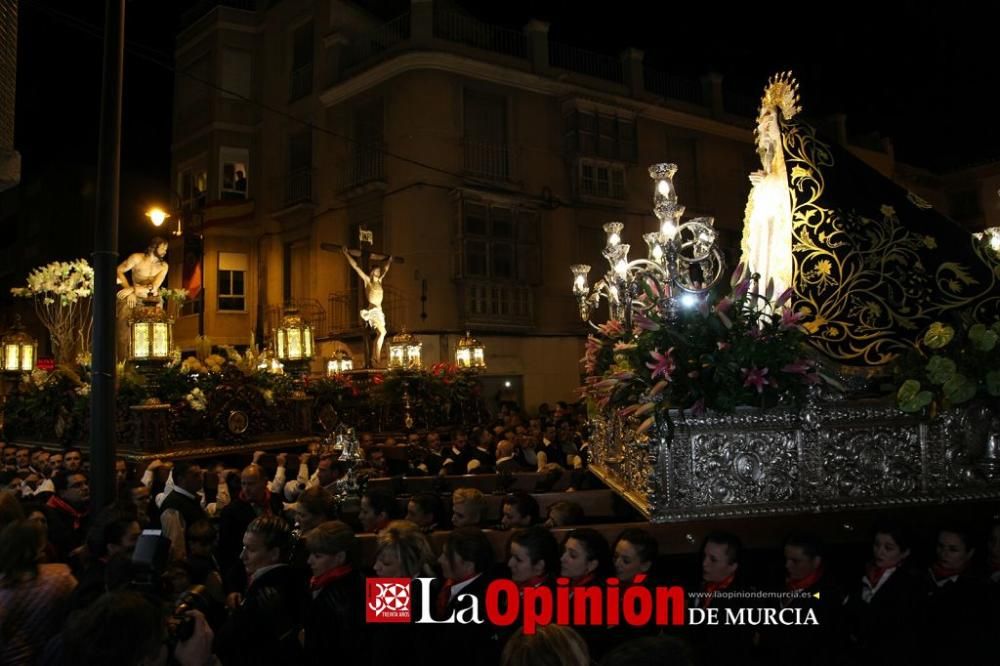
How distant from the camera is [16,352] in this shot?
33.9 ft

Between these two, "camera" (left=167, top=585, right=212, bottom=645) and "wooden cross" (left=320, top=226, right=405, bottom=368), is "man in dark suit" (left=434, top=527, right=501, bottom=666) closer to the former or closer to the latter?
"camera" (left=167, top=585, right=212, bottom=645)

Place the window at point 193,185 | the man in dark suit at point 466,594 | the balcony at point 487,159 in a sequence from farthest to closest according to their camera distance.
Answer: the window at point 193,185 → the balcony at point 487,159 → the man in dark suit at point 466,594

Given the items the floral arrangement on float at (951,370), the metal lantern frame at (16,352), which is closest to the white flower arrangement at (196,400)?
the metal lantern frame at (16,352)

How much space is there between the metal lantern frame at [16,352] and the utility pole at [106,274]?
608 cm

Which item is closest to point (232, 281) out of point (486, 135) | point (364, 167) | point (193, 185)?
point (193, 185)

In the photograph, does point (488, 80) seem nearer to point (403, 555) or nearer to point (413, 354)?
point (413, 354)

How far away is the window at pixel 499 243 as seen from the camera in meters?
20.1

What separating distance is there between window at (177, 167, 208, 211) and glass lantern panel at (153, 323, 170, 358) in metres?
16.7

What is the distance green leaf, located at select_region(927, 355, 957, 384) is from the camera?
511 centimetres

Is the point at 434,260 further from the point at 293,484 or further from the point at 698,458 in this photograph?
the point at 698,458

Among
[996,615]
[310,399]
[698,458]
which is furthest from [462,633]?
[310,399]

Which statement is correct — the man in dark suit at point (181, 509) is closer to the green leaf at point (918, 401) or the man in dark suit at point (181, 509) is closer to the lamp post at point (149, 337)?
the lamp post at point (149, 337)

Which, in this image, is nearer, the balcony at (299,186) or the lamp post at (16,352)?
the lamp post at (16,352)

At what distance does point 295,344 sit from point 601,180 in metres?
14.9
